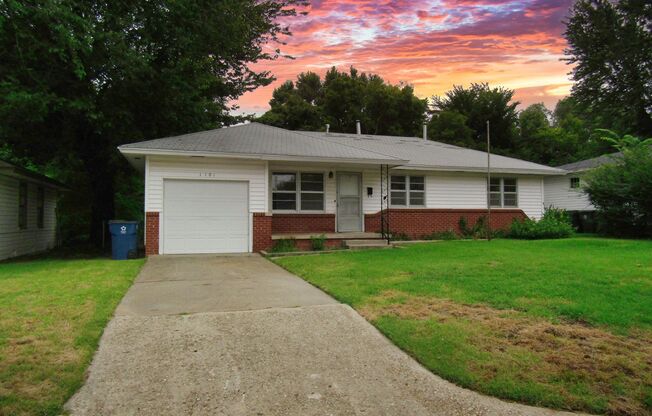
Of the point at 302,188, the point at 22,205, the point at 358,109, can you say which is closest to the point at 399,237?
the point at 302,188

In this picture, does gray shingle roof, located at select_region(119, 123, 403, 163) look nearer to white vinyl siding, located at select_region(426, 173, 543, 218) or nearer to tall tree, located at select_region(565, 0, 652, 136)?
white vinyl siding, located at select_region(426, 173, 543, 218)

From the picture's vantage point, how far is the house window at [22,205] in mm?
15852

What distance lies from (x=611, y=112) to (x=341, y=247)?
16.6m

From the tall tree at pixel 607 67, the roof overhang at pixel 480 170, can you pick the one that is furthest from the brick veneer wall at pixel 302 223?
the tall tree at pixel 607 67

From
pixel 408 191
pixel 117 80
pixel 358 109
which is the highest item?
pixel 358 109

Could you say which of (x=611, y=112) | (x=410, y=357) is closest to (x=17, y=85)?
(x=410, y=357)

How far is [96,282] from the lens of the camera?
27.3 feet

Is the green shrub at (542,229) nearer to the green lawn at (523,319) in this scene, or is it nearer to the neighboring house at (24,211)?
the green lawn at (523,319)

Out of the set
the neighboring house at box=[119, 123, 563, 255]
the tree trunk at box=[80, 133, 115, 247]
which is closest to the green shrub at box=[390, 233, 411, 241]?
the neighboring house at box=[119, 123, 563, 255]

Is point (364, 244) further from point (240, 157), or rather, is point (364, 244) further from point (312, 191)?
point (240, 157)

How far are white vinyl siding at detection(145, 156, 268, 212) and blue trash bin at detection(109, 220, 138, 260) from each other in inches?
29.6

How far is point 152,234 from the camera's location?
516 inches

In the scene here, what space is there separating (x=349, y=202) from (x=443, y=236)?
373cm

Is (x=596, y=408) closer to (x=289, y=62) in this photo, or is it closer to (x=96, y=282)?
(x=96, y=282)
